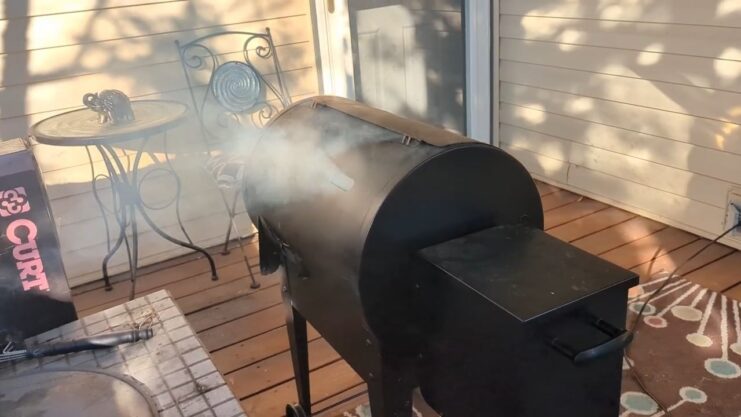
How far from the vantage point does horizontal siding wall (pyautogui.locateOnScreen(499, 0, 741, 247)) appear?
2414 mm

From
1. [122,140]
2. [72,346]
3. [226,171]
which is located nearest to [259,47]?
[226,171]

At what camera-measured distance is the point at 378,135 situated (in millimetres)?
1269

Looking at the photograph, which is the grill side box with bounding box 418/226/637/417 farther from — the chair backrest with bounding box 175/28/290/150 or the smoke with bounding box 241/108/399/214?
the chair backrest with bounding box 175/28/290/150

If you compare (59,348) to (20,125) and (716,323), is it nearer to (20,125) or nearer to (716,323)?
(20,125)

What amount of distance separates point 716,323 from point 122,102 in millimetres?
2101

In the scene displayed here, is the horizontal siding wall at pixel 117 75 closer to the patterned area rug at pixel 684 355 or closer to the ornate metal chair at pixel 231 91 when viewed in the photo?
the ornate metal chair at pixel 231 91

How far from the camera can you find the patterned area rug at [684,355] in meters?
1.74

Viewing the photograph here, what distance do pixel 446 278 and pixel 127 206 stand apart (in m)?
1.97

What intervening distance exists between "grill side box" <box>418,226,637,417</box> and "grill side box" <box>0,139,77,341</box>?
26.4 inches

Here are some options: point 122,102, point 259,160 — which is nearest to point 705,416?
point 259,160

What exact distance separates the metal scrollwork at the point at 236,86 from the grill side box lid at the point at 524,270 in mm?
1825

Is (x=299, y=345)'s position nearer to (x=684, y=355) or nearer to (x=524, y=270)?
(x=524, y=270)

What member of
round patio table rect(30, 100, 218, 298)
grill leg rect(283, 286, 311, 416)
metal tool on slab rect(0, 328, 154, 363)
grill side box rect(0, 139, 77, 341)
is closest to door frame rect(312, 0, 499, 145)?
round patio table rect(30, 100, 218, 298)


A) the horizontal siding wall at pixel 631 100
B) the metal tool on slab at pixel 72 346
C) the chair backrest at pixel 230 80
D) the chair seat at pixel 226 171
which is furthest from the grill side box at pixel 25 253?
the horizontal siding wall at pixel 631 100
